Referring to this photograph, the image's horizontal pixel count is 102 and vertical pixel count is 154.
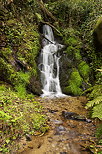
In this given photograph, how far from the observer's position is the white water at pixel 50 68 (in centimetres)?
833

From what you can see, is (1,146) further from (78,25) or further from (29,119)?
(78,25)

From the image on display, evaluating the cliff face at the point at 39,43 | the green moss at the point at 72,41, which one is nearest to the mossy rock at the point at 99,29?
the cliff face at the point at 39,43

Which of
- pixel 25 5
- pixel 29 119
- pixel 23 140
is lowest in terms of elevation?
pixel 23 140

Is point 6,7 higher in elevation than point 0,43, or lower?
higher

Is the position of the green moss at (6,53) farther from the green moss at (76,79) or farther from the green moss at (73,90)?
the green moss at (76,79)

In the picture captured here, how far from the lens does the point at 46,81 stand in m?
8.53

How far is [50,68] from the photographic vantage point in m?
9.23

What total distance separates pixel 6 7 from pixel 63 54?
16.6ft

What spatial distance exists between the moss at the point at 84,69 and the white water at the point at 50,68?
1.76 m

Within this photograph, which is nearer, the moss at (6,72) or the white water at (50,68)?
the moss at (6,72)

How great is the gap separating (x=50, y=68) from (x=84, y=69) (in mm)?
2539

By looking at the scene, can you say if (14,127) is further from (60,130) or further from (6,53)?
(6,53)

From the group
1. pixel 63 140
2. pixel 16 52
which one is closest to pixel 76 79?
pixel 16 52

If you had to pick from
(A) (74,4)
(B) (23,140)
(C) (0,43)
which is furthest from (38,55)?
(A) (74,4)
